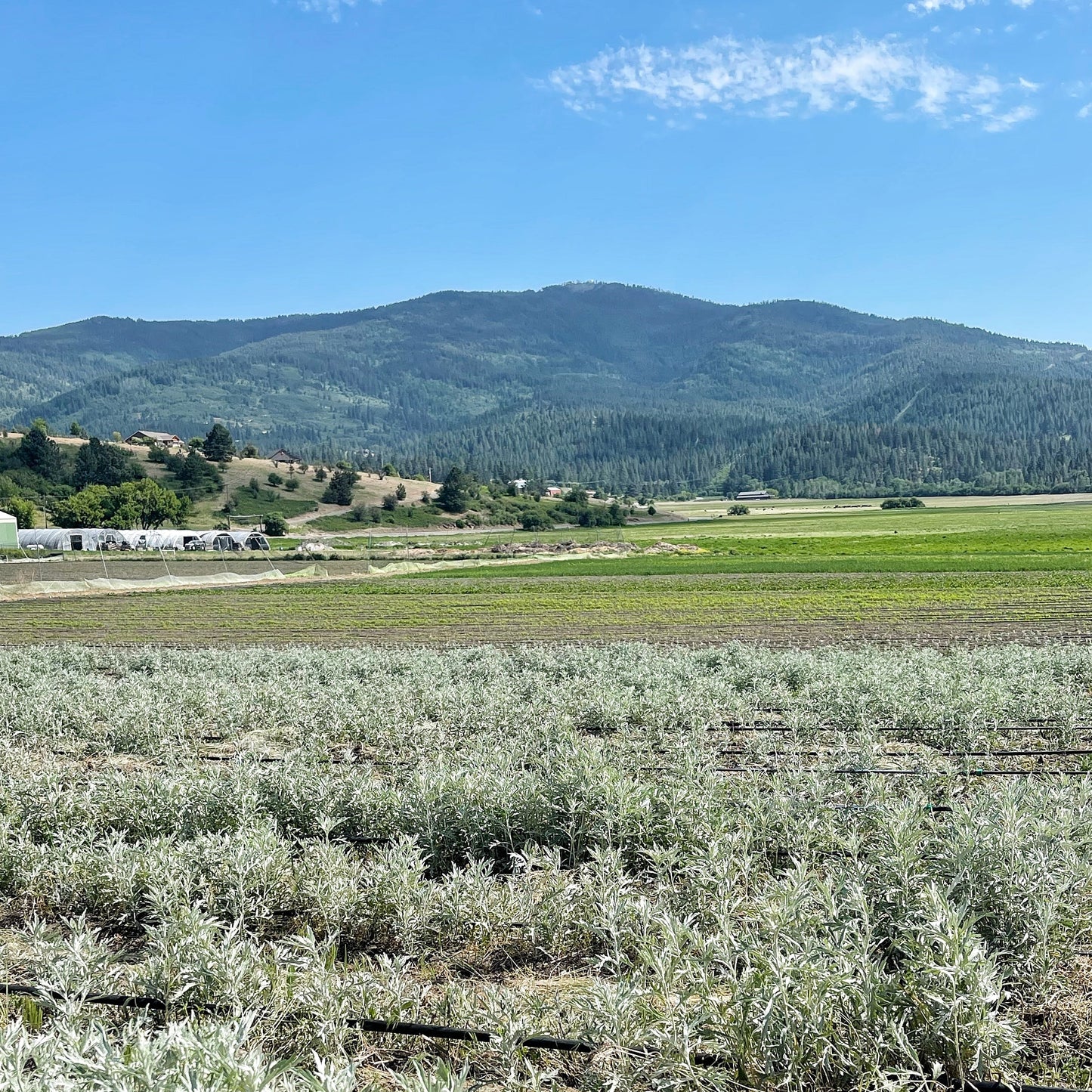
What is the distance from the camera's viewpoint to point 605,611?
3622cm

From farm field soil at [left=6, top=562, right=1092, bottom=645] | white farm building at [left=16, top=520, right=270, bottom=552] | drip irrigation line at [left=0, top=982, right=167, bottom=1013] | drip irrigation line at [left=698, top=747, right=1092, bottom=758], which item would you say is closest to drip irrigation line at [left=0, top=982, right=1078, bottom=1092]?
drip irrigation line at [left=0, top=982, right=167, bottom=1013]

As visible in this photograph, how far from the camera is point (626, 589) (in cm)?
4669

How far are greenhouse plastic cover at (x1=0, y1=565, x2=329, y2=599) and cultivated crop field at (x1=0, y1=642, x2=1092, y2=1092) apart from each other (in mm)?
42002

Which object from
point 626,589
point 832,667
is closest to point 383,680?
point 832,667

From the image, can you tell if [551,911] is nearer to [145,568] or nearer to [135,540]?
[145,568]

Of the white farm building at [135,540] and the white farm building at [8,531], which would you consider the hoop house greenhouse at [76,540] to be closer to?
the white farm building at [135,540]

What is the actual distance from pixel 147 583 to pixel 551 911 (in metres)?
52.8

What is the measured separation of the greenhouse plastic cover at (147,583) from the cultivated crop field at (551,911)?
1654 inches

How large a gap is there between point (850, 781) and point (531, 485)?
167759 mm

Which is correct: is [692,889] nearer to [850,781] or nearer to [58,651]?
[850,781]

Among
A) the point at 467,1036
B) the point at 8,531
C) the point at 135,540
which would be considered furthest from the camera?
the point at 135,540

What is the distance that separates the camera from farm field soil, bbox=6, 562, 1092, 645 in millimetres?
28359

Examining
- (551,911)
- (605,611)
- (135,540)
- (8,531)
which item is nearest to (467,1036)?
(551,911)

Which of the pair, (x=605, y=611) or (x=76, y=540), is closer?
(x=605, y=611)
